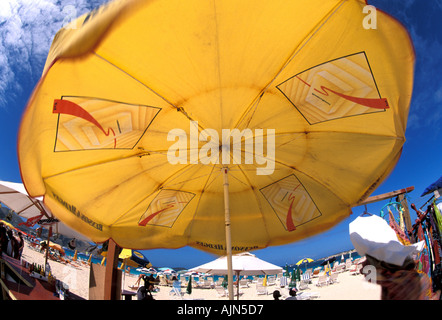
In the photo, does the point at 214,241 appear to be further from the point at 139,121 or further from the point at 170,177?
the point at 139,121

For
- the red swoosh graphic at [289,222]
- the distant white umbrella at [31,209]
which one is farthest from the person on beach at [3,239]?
the red swoosh graphic at [289,222]

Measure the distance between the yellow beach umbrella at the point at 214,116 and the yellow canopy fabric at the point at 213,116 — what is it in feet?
0.04

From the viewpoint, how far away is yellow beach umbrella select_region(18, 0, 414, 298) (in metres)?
1.97

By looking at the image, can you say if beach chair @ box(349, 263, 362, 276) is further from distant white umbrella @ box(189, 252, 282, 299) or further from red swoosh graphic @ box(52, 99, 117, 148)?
distant white umbrella @ box(189, 252, 282, 299)

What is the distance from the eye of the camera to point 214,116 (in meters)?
2.81

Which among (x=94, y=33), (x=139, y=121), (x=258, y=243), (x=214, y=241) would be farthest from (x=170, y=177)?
(x=94, y=33)

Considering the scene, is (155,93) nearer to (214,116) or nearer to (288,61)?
(214,116)

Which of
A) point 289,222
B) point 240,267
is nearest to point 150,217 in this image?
point 289,222

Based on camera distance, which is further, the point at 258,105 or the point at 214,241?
Answer: the point at 214,241

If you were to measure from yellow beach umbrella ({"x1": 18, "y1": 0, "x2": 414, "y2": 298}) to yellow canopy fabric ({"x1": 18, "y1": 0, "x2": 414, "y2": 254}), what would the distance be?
0.04 ft

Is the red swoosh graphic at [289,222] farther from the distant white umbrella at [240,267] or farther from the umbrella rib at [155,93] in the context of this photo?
the distant white umbrella at [240,267]

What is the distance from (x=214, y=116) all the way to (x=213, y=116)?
0.01 meters

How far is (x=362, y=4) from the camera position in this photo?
1.95 metres
